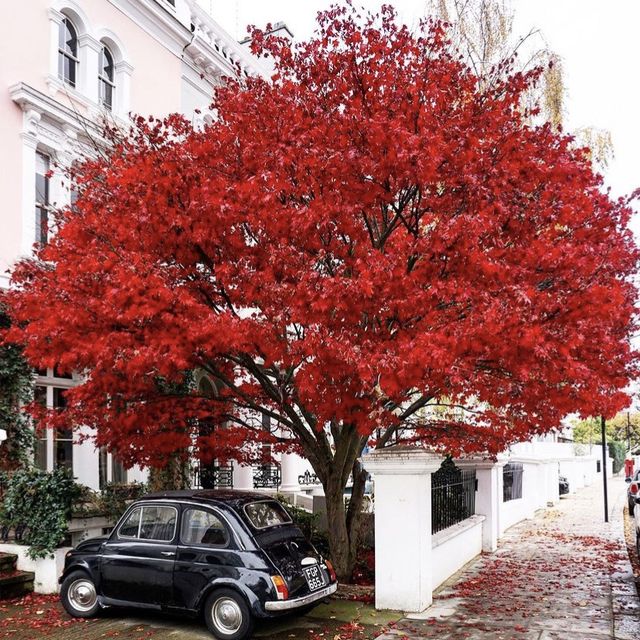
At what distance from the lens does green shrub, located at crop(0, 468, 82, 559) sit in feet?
35.7

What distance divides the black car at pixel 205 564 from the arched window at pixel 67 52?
1004 centimetres

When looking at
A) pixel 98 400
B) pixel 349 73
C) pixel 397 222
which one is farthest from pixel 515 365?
pixel 98 400

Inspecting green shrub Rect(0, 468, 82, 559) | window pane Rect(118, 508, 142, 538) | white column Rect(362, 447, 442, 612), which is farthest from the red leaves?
green shrub Rect(0, 468, 82, 559)

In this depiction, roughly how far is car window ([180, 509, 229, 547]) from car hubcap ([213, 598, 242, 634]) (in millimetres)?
630

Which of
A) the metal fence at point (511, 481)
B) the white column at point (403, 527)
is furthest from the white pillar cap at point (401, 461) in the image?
the metal fence at point (511, 481)

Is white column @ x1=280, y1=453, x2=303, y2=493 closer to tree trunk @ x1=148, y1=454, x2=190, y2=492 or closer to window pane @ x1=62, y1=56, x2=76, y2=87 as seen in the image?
tree trunk @ x1=148, y1=454, x2=190, y2=492

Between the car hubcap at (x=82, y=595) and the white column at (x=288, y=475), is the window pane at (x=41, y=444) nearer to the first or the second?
the car hubcap at (x=82, y=595)

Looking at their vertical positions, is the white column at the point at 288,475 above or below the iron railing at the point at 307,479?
above

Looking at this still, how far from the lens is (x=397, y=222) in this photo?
432 inches

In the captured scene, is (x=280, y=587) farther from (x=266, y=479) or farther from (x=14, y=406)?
(x=266, y=479)

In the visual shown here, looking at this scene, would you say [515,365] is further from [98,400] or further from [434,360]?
[98,400]

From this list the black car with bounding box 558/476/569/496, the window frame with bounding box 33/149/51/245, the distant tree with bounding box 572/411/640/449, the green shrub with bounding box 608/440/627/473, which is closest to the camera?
the window frame with bounding box 33/149/51/245

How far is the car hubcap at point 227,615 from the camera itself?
813 centimetres

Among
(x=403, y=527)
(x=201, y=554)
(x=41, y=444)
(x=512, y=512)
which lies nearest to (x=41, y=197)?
(x=41, y=444)
